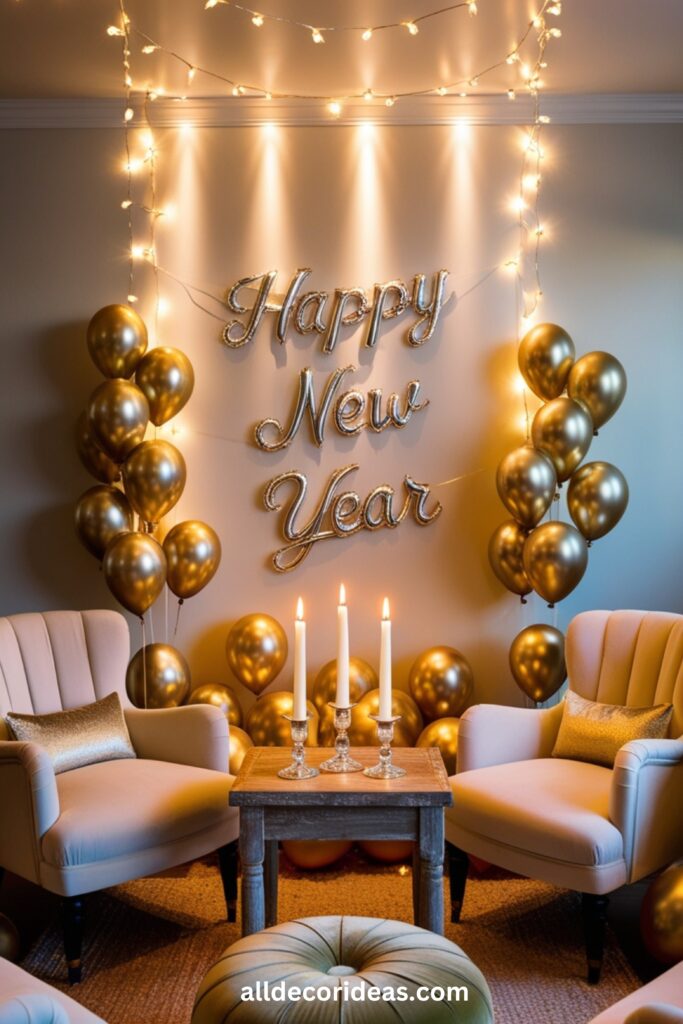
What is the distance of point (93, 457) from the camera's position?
13.3 ft

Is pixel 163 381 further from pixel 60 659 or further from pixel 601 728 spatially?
pixel 601 728

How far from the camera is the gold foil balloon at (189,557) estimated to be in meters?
3.99

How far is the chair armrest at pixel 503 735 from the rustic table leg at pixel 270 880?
0.69 metres

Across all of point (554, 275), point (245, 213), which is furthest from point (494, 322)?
point (245, 213)

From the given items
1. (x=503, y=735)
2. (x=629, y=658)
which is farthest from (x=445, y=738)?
(x=629, y=658)

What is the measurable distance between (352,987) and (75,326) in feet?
10.0

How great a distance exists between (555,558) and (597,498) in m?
0.29

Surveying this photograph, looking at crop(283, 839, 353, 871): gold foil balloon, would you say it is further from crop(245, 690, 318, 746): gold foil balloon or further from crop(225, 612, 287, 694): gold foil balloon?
crop(225, 612, 287, 694): gold foil balloon

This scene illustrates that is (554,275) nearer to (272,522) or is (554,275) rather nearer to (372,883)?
(272,522)

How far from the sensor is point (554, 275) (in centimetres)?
430

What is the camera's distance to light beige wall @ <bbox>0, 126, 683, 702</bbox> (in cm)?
427

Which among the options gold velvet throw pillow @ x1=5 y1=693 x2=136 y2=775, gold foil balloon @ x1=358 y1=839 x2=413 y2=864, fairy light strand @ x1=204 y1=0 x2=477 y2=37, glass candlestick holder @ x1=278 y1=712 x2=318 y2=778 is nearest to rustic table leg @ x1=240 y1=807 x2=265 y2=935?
glass candlestick holder @ x1=278 y1=712 x2=318 y2=778

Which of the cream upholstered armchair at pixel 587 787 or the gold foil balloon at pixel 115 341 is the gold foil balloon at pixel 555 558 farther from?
the gold foil balloon at pixel 115 341

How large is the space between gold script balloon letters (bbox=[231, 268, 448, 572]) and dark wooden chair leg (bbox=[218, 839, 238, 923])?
1289 millimetres
